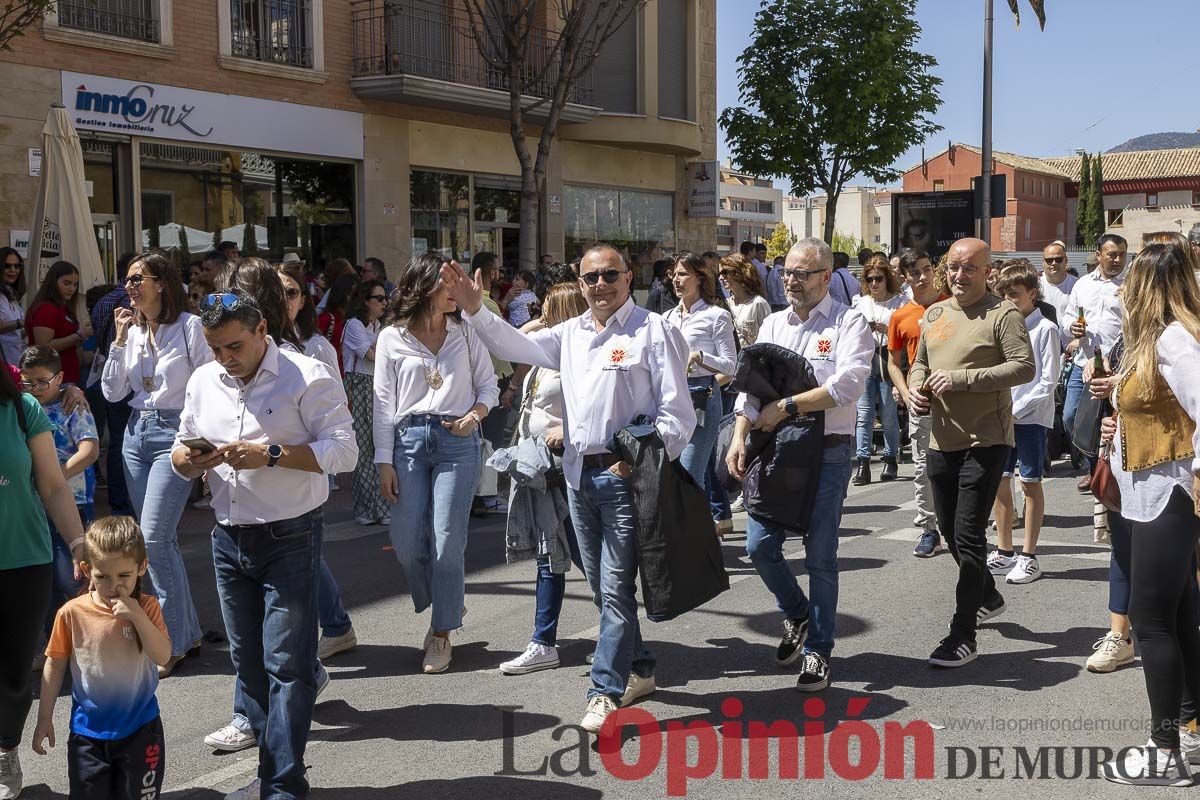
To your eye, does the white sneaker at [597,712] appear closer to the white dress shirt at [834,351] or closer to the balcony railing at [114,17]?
the white dress shirt at [834,351]

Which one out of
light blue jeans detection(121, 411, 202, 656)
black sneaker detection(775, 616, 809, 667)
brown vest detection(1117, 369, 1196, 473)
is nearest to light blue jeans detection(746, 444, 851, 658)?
black sneaker detection(775, 616, 809, 667)

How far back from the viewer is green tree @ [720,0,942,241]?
1045 inches

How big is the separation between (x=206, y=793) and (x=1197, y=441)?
145 inches

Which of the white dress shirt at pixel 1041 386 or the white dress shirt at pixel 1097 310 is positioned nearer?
the white dress shirt at pixel 1041 386

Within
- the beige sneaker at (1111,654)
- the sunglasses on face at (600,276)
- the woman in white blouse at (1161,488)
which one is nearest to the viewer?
the woman in white blouse at (1161,488)

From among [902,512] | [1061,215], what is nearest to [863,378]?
[902,512]

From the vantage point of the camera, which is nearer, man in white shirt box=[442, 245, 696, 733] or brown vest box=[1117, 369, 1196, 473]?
brown vest box=[1117, 369, 1196, 473]

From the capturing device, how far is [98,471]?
38.0 feet

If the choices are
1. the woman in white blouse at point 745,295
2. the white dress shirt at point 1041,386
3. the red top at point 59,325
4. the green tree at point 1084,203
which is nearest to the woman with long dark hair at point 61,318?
the red top at point 59,325

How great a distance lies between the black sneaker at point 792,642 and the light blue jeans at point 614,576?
1.06 metres

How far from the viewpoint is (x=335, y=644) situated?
627 centimetres

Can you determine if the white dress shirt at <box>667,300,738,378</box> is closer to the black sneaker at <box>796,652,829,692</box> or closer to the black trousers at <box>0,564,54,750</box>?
the black sneaker at <box>796,652,829,692</box>

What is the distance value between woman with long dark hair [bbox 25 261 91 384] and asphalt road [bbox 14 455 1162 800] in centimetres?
366

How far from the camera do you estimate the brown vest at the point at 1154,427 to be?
4.39 meters
